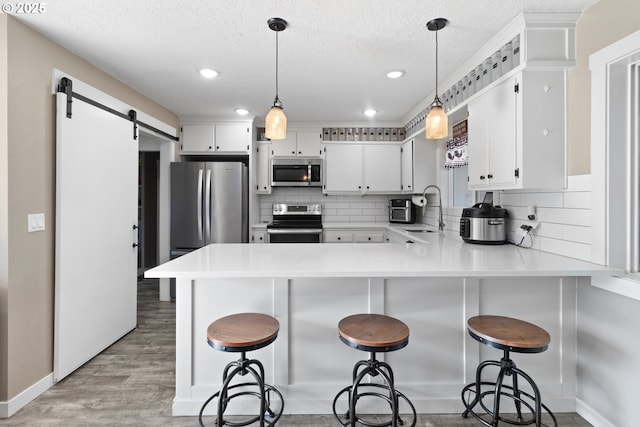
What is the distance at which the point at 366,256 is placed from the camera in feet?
6.56

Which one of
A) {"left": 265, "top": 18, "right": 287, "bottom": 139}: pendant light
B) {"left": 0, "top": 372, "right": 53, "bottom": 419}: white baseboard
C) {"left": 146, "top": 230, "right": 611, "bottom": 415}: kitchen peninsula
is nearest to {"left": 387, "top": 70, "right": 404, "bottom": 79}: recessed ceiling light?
{"left": 265, "top": 18, "right": 287, "bottom": 139}: pendant light

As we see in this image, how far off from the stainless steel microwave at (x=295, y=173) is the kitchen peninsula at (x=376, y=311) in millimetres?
2615

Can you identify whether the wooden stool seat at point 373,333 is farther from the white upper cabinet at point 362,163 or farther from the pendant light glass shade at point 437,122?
the white upper cabinet at point 362,163

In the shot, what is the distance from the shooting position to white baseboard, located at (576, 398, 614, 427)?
5.65ft

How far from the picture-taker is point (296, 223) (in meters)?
4.54

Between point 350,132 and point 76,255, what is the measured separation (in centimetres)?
343

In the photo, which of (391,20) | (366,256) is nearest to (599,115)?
(391,20)

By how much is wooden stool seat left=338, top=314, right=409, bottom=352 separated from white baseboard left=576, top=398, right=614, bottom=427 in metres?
1.23

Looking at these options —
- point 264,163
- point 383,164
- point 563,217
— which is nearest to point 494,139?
point 563,217

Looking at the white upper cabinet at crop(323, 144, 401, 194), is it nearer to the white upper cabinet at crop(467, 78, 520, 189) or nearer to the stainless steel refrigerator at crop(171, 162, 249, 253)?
the stainless steel refrigerator at crop(171, 162, 249, 253)

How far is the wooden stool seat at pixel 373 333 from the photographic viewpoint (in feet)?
4.82

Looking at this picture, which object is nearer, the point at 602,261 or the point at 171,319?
the point at 602,261

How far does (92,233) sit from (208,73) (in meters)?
1.64

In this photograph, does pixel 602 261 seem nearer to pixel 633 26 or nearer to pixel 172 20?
pixel 633 26
